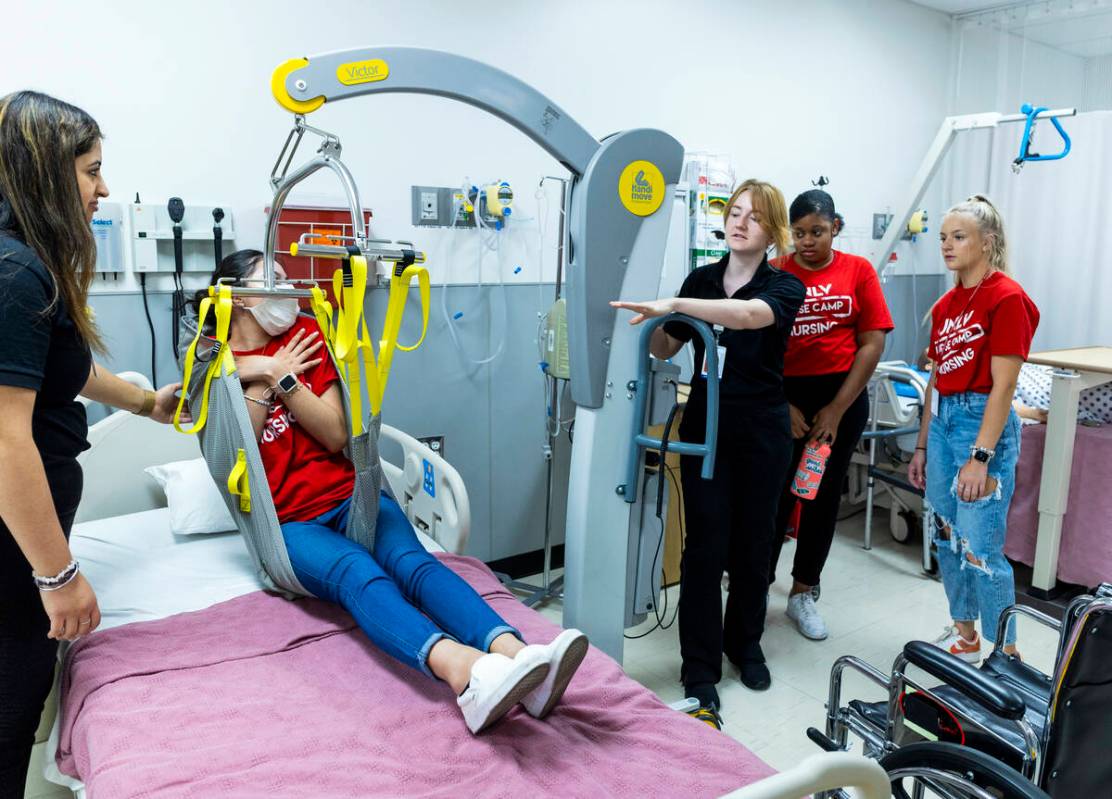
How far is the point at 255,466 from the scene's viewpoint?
176 centimetres

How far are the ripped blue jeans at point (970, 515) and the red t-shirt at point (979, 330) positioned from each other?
6cm

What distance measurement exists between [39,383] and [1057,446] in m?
3.07

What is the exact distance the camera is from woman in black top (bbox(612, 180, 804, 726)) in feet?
6.94

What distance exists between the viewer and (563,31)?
3.11m

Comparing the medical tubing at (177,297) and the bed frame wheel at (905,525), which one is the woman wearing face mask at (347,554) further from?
the bed frame wheel at (905,525)

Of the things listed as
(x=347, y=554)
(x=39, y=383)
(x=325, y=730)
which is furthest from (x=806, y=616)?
(x=39, y=383)

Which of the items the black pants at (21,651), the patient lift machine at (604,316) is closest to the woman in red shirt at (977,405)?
the patient lift machine at (604,316)

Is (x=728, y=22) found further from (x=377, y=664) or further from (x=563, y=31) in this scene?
(x=377, y=664)

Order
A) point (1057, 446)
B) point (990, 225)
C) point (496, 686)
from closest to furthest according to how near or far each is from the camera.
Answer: point (496, 686) → point (990, 225) → point (1057, 446)

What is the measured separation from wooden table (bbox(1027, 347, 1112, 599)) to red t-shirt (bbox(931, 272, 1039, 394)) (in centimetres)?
61

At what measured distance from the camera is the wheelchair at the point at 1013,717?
1.22 meters

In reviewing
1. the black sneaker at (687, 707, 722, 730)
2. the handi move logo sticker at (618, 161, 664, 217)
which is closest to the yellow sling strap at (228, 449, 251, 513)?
the handi move logo sticker at (618, 161, 664, 217)

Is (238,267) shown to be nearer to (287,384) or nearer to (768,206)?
(287,384)

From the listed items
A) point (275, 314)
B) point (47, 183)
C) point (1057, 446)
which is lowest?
point (1057, 446)
